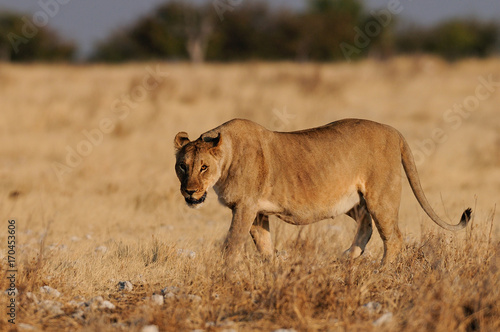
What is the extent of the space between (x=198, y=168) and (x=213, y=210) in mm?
4148

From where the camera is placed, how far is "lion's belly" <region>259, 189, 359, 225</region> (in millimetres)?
5941

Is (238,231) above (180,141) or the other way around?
the other way around

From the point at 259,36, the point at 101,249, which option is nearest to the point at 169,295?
the point at 101,249

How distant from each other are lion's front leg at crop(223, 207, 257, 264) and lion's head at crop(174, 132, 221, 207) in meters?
0.32

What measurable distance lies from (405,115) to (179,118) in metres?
5.35

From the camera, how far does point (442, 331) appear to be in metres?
4.22

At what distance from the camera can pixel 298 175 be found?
6082 millimetres

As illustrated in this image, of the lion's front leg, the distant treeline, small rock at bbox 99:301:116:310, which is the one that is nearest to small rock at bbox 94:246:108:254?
the lion's front leg

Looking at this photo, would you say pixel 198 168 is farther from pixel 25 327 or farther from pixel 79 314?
pixel 25 327

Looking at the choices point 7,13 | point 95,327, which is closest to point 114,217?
point 95,327

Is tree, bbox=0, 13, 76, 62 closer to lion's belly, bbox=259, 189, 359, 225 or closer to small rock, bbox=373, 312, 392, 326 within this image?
lion's belly, bbox=259, 189, 359, 225

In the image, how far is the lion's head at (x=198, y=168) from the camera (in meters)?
5.48

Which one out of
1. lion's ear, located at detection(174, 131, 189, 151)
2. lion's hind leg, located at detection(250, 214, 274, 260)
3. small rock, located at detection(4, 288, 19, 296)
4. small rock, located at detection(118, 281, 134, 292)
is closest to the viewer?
small rock, located at detection(4, 288, 19, 296)

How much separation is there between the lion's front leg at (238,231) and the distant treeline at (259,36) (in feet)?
124
